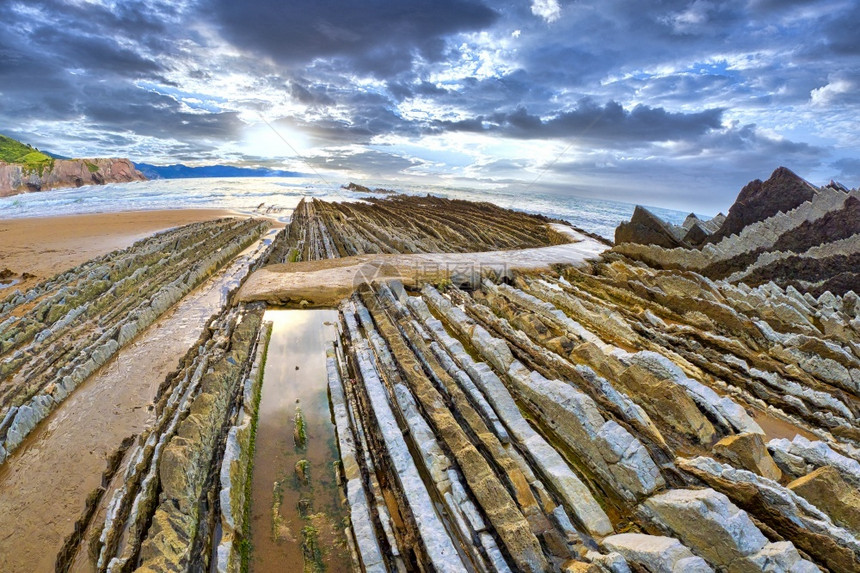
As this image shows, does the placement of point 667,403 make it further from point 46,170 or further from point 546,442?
point 46,170

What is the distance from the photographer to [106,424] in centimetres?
758

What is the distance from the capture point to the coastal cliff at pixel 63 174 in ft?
245

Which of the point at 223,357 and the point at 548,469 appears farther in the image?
the point at 223,357

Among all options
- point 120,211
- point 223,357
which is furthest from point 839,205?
point 120,211

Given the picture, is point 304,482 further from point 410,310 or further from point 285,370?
point 410,310

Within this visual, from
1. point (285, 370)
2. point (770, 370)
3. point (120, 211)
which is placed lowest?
point (285, 370)

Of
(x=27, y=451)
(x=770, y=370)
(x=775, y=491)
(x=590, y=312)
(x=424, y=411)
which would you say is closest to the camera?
(x=775, y=491)

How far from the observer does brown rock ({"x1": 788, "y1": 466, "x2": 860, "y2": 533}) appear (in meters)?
4.89

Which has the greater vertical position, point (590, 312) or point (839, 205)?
point (839, 205)

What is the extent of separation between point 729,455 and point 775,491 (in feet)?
3.69

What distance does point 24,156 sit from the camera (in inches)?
3777

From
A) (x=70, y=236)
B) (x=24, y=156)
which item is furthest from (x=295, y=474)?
(x=24, y=156)

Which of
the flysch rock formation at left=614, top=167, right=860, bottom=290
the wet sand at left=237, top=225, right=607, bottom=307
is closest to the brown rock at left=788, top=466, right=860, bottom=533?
the flysch rock formation at left=614, top=167, right=860, bottom=290

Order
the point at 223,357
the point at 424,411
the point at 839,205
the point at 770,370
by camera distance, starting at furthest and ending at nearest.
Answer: the point at 839,205 < the point at 223,357 < the point at 770,370 < the point at 424,411
